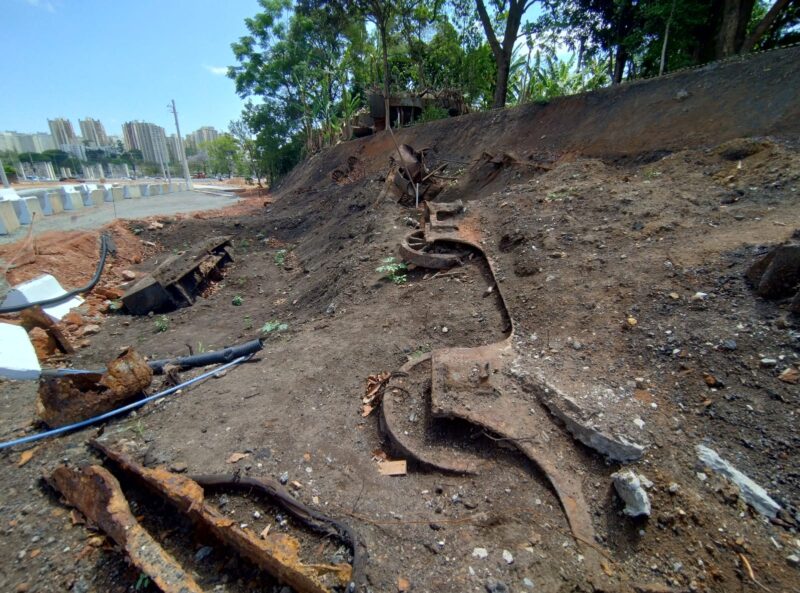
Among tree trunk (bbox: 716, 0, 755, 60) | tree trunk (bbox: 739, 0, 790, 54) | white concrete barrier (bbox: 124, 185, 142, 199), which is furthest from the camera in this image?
white concrete barrier (bbox: 124, 185, 142, 199)

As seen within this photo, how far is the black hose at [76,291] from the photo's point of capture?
560 centimetres

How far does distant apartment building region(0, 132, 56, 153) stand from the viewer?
Answer: 78.1m

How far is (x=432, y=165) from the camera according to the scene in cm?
1220

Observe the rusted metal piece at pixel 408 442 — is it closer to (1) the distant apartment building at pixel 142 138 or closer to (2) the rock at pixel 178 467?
(2) the rock at pixel 178 467

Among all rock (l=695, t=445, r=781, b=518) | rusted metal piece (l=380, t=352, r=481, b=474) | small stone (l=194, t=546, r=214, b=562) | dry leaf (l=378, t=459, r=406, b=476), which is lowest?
small stone (l=194, t=546, r=214, b=562)

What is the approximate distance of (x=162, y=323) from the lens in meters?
6.48

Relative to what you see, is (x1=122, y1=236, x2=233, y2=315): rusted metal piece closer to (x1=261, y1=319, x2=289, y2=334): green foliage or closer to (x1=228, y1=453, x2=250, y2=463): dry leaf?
(x1=261, y1=319, x2=289, y2=334): green foliage

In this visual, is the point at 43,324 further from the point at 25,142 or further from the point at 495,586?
the point at 25,142

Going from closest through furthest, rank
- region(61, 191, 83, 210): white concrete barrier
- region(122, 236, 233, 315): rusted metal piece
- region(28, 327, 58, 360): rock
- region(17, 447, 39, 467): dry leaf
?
region(17, 447, 39, 467): dry leaf
region(28, 327, 58, 360): rock
region(122, 236, 233, 315): rusted metal piece
region(61, 191, 83, 210): white concrete barrier

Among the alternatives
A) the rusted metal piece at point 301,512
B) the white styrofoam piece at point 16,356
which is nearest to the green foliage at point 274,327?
the white styrofoam piece at point 16,356

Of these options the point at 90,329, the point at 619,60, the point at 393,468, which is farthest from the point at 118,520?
the point at 619,60

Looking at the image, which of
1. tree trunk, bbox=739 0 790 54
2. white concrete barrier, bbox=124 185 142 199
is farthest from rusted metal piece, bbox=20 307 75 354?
white concrete barrier, bbox=124 185 142 199

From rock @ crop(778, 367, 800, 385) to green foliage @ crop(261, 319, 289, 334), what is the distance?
5.17 meters

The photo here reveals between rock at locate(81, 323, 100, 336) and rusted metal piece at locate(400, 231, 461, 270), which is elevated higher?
rusted metal piece at locate(400, 231, 461, 270)
